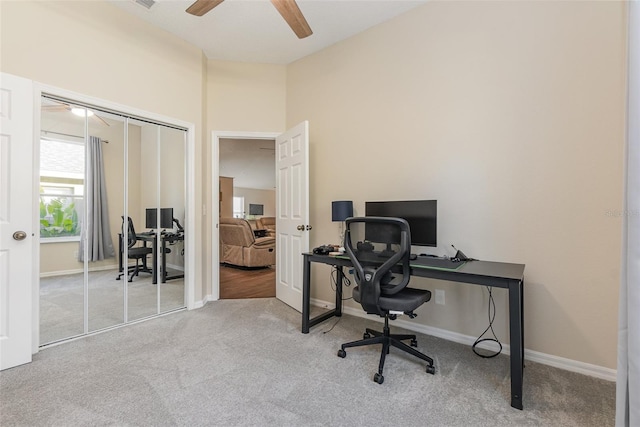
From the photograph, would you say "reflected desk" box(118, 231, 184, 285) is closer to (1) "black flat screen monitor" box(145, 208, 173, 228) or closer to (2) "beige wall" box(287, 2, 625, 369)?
(1) "black flat screen monitor" box(145, 208, 173, 228)

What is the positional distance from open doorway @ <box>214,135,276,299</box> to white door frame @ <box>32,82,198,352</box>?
48 cm

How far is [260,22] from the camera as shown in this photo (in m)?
2.90

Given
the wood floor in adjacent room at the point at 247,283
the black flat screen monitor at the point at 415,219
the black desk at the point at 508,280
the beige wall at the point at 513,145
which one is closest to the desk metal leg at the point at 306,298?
the black desk at the point at 508,280

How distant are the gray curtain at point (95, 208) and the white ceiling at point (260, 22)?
143 cm

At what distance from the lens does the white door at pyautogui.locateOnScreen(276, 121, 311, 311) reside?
310cm

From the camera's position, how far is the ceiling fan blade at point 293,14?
6.44 ft

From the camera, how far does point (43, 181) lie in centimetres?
230

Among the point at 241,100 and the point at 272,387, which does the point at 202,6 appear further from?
the point at 272,387

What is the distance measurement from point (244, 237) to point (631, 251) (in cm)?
513

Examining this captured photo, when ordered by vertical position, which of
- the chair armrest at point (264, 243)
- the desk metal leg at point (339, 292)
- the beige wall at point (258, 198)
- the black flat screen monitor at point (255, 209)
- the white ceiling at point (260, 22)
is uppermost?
the white ceiling at point (260, 22)

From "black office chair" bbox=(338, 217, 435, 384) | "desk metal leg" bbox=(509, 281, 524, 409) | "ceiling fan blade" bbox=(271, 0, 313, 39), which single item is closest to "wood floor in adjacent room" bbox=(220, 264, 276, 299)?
"black office chair" bbox=(338, 217, 435, 384)

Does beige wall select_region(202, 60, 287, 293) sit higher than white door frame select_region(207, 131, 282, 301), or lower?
higher

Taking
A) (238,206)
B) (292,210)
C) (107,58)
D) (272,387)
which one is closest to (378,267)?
(272,387)

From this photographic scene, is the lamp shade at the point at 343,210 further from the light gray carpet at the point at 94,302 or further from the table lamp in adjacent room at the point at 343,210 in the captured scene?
the light gray carpet at the point at 94,302
